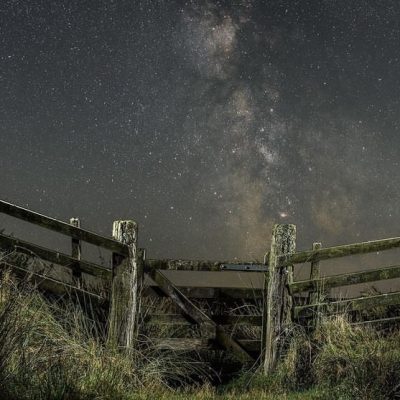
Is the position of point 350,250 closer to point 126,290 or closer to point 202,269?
point 202,269

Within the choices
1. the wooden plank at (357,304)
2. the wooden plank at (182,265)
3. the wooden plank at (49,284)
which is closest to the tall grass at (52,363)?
the wooden plank at (49,284)

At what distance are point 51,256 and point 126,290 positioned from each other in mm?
1001

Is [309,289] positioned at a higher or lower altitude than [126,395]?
higher

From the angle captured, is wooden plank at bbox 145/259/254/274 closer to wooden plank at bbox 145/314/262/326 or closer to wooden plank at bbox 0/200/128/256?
wooden plank at bbox 145/314/262/326

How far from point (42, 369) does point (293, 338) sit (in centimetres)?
361

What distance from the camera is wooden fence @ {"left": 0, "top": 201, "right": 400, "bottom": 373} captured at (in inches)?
303

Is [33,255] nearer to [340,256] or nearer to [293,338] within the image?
[293,338]

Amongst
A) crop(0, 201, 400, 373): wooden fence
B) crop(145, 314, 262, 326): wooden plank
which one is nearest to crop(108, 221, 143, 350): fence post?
crop(0, 201, 400, 373): wooden fence

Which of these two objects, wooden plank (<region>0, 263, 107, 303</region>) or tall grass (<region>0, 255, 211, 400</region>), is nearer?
tall grass (<region>0, 255, 211, 400</region>)

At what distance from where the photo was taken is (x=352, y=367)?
6.60m

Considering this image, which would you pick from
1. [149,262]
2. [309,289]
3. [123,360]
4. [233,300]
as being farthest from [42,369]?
[233,300]

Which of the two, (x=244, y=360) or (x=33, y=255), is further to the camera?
(x=244, y=360)

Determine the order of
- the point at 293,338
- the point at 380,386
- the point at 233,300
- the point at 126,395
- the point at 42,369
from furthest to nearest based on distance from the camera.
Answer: the point at 233,300 → the point at 293,338 → the point at 380,386 → the point at 126,395 → the point at 42,369

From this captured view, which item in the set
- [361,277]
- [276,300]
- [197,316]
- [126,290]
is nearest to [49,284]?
[126,290]
